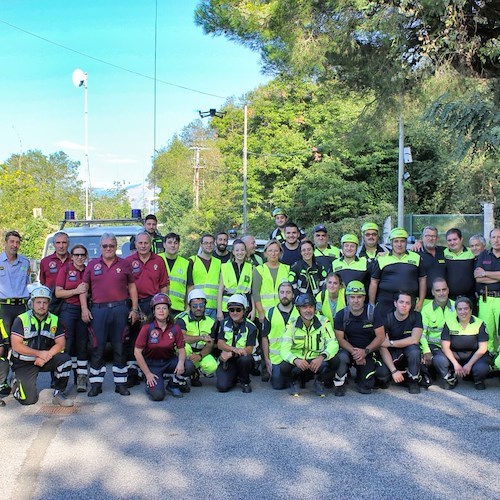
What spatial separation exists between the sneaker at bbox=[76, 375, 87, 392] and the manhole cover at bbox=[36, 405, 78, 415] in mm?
713

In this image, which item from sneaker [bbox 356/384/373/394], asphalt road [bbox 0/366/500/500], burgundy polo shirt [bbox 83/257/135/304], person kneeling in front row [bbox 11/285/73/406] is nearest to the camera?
asphalt road [bbox 0/366/500/500]

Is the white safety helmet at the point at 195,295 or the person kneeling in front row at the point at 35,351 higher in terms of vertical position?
the white safety helmet at the point at 195,295

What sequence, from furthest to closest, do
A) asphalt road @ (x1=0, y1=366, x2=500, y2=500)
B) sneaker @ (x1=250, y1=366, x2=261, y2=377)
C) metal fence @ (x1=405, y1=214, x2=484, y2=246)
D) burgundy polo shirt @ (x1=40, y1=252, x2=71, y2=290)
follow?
metal fence @ (x1=405, y1=214, x2=484, y2=246) → sneaker @ (x1=250, y1=366, x2=261, y2=377) → burgundy polo shirt @ (x1=40, y1=252, x2=71, y2=290) → asphalt road @ (x1=0, y1=366, x2=500, y2=500)

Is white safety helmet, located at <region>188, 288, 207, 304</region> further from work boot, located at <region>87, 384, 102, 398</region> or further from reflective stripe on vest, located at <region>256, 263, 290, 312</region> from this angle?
work boot, located at <region>87, 384, 102, 398</region>

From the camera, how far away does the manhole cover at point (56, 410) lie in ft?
22.8

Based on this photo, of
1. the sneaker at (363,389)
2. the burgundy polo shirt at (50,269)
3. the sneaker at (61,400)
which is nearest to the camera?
the sneaker at (61,400)

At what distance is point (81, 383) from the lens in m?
7.98

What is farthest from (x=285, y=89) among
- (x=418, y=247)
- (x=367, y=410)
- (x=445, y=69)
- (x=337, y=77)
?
(x=367, y=410)

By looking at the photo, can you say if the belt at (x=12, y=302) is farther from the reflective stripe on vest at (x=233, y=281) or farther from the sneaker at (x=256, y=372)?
the sneaker at (x=256, y=372)

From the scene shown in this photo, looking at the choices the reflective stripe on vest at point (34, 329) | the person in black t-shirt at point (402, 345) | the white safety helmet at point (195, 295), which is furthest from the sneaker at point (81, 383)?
the person in black t-shirt at point (402, 345)

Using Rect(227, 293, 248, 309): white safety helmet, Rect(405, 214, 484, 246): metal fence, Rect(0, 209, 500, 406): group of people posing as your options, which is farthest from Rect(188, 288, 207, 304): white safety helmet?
Rect(405, 214, 484, 246): metal fence

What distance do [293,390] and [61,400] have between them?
2.67 m

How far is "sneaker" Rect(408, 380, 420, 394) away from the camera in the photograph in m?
7.70

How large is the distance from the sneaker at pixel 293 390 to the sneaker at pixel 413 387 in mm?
1333
